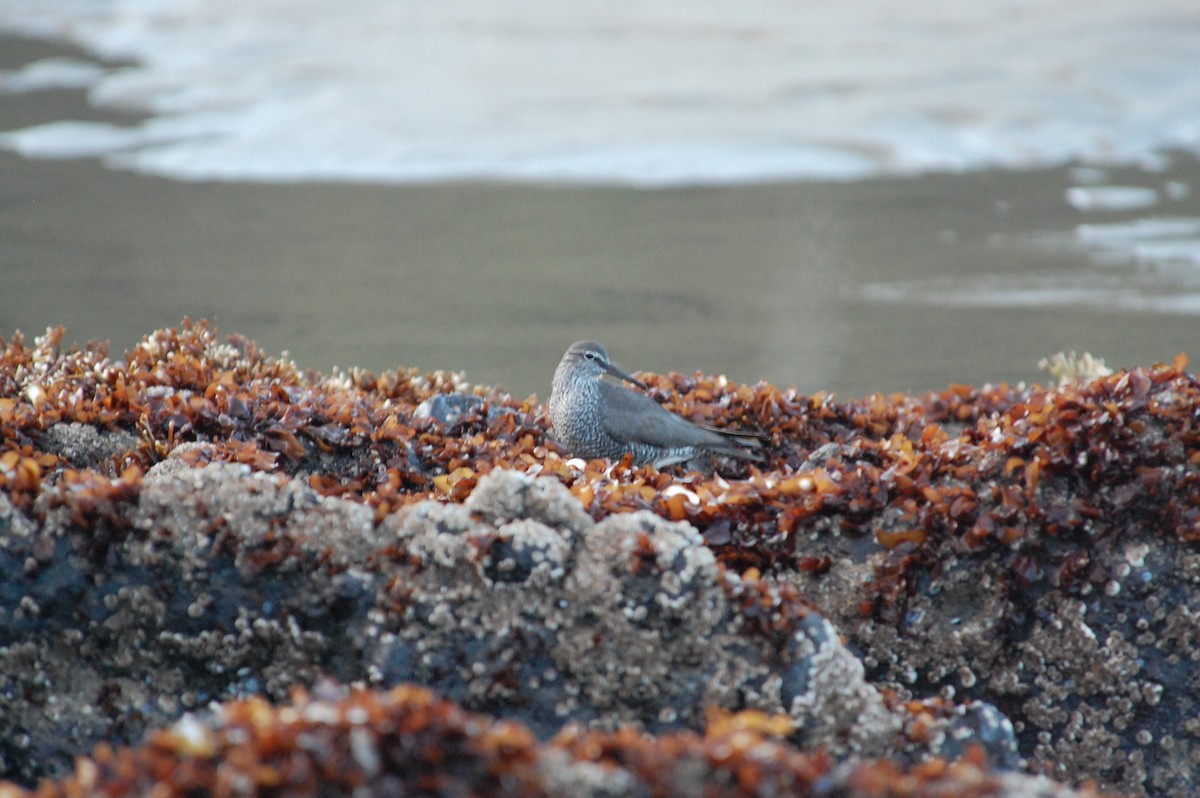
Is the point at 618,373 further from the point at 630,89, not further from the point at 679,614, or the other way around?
the point at 630,89

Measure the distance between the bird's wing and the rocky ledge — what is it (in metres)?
1.38

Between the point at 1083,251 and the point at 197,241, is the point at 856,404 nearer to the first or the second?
the point at 1083,251

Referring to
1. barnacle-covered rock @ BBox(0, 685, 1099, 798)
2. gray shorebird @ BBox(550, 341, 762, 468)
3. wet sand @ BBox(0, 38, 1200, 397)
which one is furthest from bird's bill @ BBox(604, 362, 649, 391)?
barnacle-covered rock @ BBox(0, 685, 1099, 798)

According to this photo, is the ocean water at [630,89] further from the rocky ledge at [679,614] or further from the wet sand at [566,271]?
the rocky ledge at [679,614]

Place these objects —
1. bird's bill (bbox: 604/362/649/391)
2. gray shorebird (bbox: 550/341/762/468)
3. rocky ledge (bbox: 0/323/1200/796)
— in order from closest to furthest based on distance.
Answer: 1. rocky ledge (bbox: 0/323/1200/796)
2. gray shorebird (bbox: 550/341/762/468)
3. bird's bill (bbox: 604/362/649/391)

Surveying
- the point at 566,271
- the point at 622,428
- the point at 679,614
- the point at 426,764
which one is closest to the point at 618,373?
the point at 622,428

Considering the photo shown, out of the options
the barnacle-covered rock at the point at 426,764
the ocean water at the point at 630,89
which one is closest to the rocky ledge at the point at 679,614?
the barnacle-covered rock at the point at 426,764

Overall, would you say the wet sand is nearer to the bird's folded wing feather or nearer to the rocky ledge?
the bird's folded wing feather

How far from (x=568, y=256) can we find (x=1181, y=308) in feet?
16.5

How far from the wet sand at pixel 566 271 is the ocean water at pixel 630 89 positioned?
514 millimetres

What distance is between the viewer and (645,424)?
5.34m

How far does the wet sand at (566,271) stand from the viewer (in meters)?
8.95

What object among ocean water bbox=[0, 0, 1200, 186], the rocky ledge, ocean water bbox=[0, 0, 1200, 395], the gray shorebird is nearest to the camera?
the rocky ledge

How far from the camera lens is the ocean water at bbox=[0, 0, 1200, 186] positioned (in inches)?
519
